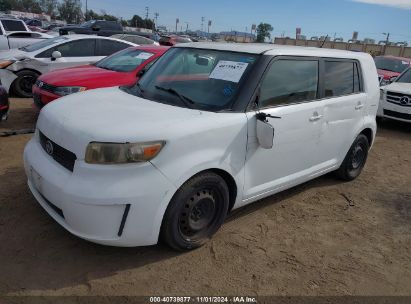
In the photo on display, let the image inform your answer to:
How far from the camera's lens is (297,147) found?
4.02 metres

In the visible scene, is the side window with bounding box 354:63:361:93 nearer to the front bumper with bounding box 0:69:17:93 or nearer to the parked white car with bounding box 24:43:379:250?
the parked white car with bounding box 24:43:379:250

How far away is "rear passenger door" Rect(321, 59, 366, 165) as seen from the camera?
14.4 ft

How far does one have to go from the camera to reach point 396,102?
360 inches

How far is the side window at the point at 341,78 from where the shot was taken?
441 cm

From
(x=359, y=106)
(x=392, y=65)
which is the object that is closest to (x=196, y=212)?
(x=359, y=106)

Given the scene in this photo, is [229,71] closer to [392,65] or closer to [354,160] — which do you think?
[354,160]

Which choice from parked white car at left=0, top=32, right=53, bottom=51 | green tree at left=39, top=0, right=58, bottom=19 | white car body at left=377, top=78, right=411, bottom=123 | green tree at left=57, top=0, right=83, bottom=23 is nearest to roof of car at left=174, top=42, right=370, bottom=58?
white car body at left=377, top=78, right=411, bottom=123

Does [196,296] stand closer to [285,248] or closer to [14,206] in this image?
[285,248]

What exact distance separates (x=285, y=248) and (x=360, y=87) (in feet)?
8.27

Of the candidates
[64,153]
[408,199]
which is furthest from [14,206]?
[408,199]

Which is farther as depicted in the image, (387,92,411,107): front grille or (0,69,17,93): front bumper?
(387,92,411,107): front grille

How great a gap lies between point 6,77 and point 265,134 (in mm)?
7371

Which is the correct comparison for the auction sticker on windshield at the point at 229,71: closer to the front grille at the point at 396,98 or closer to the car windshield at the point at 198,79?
the car windshield at the point at 198,79

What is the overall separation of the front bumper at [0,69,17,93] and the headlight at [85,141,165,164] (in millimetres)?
6950
